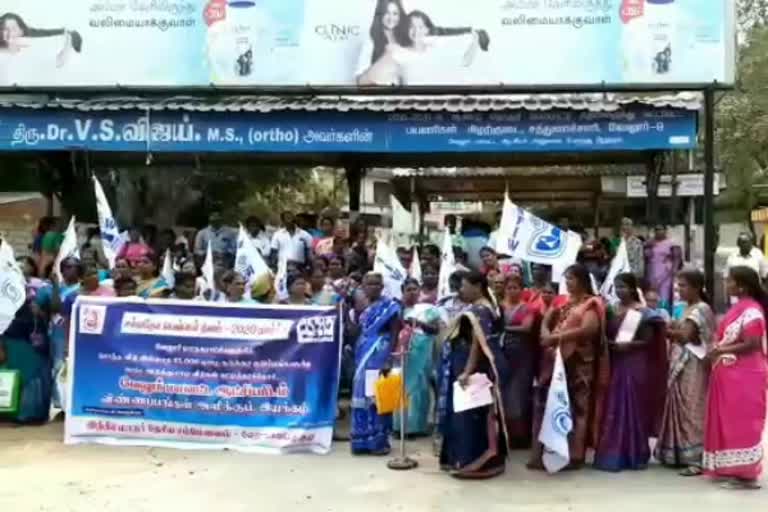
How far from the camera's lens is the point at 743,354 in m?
6.26

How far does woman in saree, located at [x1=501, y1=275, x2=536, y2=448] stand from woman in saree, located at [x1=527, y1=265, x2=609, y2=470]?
0.38m

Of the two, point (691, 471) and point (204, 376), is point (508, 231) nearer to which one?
point (691, 471)

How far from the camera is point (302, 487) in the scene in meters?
6.34

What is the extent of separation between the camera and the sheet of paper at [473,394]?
253 inches

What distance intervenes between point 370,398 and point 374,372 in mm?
202

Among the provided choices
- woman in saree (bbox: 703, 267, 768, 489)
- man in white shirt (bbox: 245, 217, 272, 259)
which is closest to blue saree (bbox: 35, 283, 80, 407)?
man in white shirt (bbox: 245, 217, 272, 259)

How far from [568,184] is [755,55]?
9225 millimetres

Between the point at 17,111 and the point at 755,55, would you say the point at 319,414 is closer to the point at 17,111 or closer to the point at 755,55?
the point at 17,111

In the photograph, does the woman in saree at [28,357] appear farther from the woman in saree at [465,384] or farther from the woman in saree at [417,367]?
the woman in saree at [465,384]

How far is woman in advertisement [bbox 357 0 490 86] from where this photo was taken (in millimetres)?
12477

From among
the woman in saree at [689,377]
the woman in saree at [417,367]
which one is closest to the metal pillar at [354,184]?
the woman in saree at [417,367]

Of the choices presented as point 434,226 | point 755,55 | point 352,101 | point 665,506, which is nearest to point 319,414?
point 665,506

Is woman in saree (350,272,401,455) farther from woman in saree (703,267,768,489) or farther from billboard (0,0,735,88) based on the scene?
billboard (0,0,735,88)

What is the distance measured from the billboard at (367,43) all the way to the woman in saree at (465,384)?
249 inches
